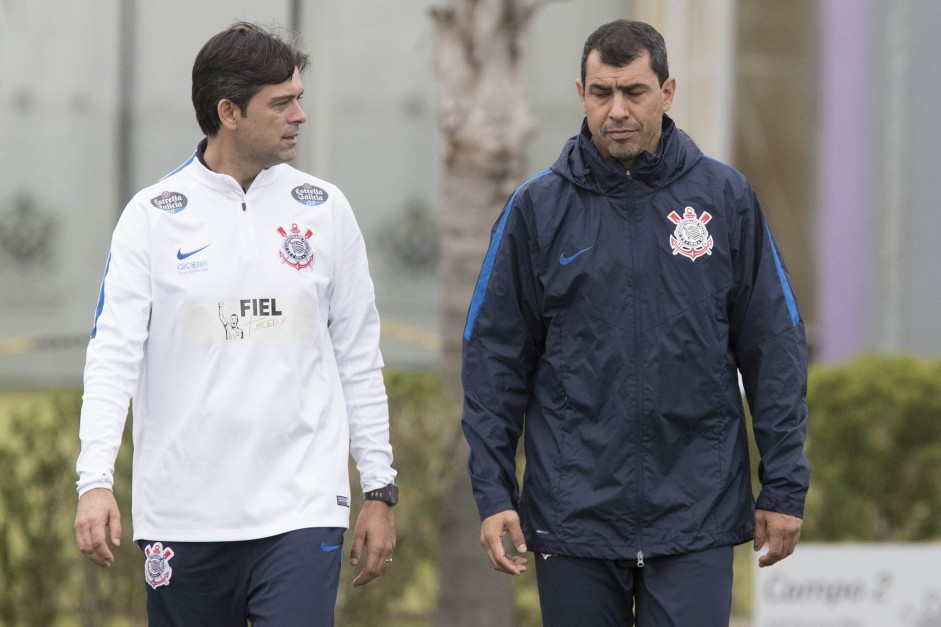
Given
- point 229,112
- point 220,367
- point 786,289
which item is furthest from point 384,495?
point 786,289

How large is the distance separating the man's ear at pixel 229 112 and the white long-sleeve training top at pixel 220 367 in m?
0.13

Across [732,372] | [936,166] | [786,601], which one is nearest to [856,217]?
[936,166]

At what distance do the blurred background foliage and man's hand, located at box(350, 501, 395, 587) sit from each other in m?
2.56

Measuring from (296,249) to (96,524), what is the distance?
0.82m

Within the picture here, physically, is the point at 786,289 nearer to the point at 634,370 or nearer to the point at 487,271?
the point at 634,370

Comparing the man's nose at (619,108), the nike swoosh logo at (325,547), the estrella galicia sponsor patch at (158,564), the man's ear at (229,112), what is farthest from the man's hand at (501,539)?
the man's ear at (229,112)

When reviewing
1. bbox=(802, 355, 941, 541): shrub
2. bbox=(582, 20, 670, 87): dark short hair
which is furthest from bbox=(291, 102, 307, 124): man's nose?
bbox=(802, 355, 941, 541): shrub

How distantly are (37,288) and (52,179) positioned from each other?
0.95 m

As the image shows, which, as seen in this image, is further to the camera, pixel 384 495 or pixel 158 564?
pixel 384 495

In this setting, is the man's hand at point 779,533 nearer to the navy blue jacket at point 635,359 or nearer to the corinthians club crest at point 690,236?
the navy blue jacket at point 635,359

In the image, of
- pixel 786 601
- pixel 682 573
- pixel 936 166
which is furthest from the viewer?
pixel 936 166

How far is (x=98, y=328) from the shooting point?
371 centimetres

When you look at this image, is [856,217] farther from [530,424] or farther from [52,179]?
[530,424]

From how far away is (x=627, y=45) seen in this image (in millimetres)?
3729
